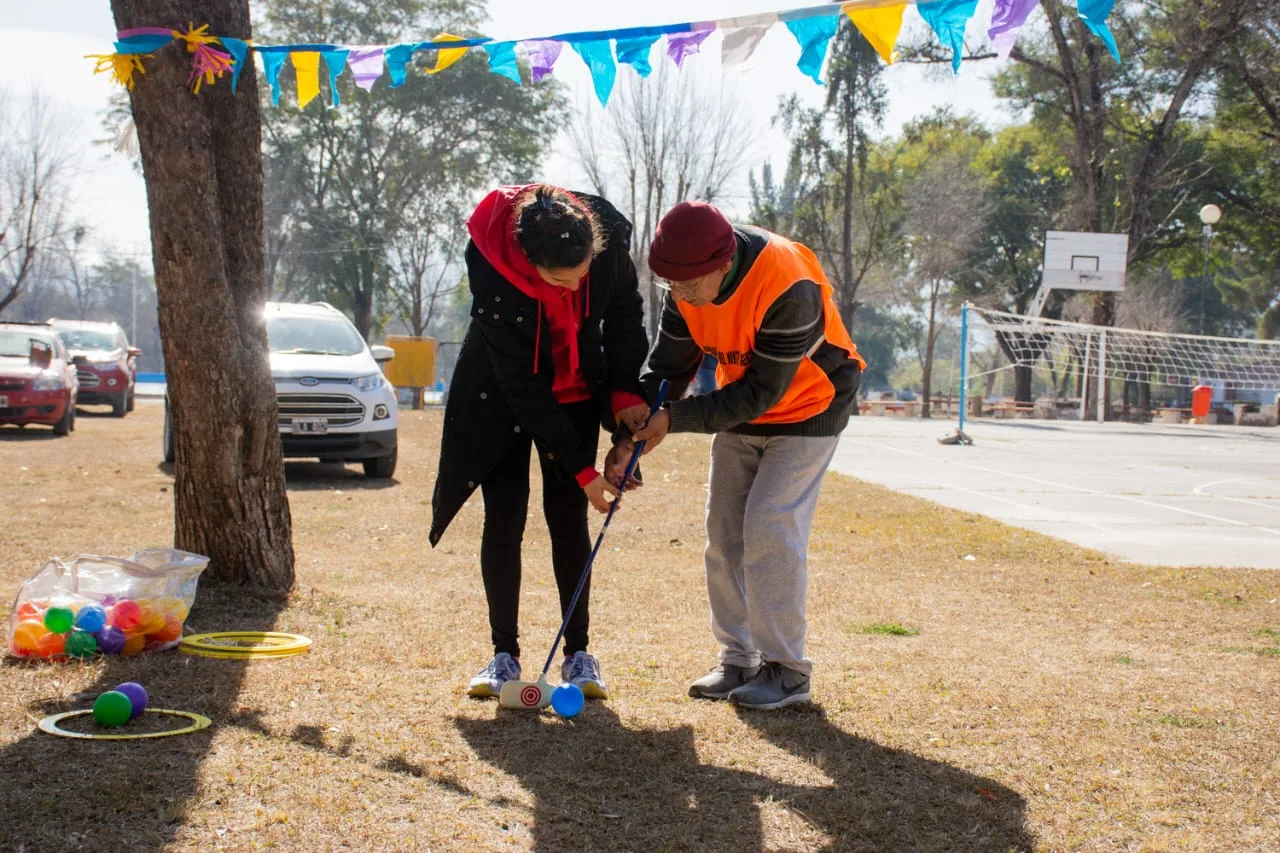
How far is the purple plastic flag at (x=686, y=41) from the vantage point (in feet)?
15.1

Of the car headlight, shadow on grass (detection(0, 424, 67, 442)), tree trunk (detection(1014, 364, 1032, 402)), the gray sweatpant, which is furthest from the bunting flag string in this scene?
tree trunk (detection(1014, 364, 1032, 402))

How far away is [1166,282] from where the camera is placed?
50219mm

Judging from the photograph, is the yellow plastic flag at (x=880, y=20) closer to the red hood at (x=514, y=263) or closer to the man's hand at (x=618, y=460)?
the red hood at (x=514, y=263)

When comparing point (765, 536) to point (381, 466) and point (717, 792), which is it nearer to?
point (717, 792)

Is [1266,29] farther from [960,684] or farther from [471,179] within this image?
[960,684]

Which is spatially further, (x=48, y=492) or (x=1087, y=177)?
(x=1087, y=177)

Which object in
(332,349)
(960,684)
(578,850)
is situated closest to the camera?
(578,850)

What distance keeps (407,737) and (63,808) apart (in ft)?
2.94

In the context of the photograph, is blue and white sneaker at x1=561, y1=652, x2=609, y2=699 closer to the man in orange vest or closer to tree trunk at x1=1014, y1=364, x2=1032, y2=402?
the man in orange vest

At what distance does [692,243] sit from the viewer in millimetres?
3172

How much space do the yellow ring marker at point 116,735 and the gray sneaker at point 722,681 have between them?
4.84ft

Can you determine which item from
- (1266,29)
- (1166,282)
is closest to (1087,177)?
(1266,29)

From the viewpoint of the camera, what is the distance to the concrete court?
7508 mm

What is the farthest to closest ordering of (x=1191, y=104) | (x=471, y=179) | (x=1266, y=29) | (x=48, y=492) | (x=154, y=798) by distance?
1. (x=471, y=179)
2. (x=1191, y=104)
3. (x=1266, y=29)
4. (x=48, y=492)
5. (x=154, y=798)
